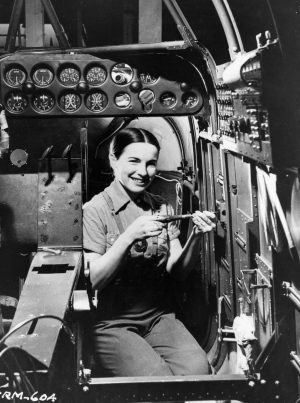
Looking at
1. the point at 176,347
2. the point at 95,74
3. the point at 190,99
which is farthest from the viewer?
the point at 190,99

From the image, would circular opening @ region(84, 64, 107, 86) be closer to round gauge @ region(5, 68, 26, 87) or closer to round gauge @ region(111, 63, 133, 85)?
round gauge @ region(111, 63, 133, 85)

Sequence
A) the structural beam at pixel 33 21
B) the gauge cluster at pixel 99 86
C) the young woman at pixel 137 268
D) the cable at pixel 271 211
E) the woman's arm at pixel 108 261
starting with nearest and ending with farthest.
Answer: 1. the cable at pixel 271 211
2. the young woman at pixel 137 268
3. the woman's arm at pixel 108 261
4. the gauge cluster at pixel 99 86
5. the structural beam at pixel 33 21

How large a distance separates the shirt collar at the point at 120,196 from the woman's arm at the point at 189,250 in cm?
31

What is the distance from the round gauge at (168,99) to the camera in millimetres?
3430

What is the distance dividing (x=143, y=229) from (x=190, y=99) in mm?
1120

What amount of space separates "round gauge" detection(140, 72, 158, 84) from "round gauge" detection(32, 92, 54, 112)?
607 mm

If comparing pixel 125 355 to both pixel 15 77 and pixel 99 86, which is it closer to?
pixel 99 86

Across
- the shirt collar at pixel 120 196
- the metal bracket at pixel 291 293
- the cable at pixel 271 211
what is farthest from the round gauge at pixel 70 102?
the metal bracket at pixel 291 293

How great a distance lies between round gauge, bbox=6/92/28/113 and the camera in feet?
11.3

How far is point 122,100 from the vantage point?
3.45 metres

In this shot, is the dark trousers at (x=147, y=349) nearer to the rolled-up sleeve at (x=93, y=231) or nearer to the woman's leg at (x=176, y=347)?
the woman's leg at (x=176, y=347)

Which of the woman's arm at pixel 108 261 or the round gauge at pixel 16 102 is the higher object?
the round gauge at pixel 16 102

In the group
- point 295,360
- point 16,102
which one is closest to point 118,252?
point 295,360

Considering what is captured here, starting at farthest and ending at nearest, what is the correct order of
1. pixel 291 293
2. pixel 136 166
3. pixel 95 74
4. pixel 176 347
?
pixel 95 74
pixel 136 166
pixel 176 347
pixel 291 293
